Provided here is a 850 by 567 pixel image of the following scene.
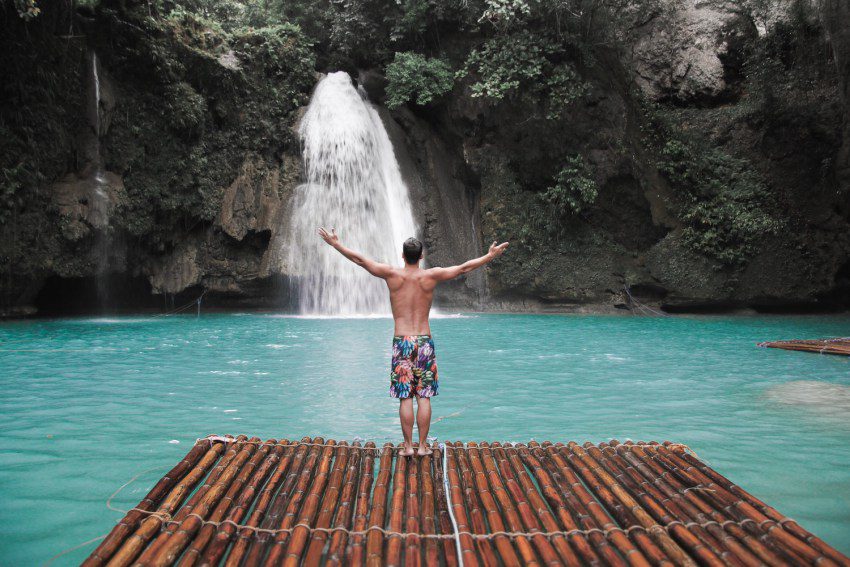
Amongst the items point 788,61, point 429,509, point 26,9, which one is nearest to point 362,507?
point 429,509

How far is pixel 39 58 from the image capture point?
12.9 metres

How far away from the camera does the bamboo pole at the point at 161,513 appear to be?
2.70 meters

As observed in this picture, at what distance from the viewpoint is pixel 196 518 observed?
3.01m

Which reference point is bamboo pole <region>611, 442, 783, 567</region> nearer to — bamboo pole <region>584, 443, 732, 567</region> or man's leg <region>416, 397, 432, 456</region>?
bamboo pole <region>584, 443, 732, 567</region>

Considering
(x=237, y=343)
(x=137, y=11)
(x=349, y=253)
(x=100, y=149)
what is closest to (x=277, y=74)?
(x=137, y=11)

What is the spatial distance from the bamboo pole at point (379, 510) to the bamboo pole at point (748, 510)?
181 cm

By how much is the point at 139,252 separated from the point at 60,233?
2102 mm

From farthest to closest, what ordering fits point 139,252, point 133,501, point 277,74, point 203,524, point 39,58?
point 277,74
point 139,252
point 39,58
point 133,501
point 203,524

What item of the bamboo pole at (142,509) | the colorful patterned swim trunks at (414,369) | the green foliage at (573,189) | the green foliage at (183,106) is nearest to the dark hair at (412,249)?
the colorful patterned swim trunks at (414,369)

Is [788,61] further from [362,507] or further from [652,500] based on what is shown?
[362,507]

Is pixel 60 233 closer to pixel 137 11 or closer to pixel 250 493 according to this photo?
pixel 137 11

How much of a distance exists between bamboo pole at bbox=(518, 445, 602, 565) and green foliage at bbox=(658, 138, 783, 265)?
1298 centimetres

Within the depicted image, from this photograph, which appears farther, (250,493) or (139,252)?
(139,252)

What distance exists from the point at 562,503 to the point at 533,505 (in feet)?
0.53
